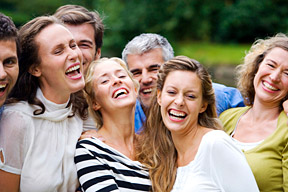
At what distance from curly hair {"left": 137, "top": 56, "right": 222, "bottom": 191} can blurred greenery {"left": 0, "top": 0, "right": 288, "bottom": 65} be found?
14592 millimetres

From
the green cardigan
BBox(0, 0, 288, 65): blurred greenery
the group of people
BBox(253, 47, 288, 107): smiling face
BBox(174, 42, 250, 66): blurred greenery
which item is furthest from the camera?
BBox(0, 0, 288, 65): blurred greenery

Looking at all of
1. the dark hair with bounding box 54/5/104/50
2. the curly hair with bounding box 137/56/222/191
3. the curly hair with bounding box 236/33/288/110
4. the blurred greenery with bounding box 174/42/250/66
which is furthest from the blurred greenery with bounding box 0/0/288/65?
the curly hair with bounding box 137/56/222/191

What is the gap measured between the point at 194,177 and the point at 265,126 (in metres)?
0.85

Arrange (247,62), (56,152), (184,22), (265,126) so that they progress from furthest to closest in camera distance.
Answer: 1. (184,22)
2. (247,62)
3. (265,126)
4. (56,152)

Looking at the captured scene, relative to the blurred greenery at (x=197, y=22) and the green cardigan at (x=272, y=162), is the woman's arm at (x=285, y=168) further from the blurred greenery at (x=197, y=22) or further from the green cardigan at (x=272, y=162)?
the blurred greenery at (x=197, y=22)

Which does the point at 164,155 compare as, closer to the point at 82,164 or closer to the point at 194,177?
the point at 194,177

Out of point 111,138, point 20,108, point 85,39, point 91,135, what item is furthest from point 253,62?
point 20,108

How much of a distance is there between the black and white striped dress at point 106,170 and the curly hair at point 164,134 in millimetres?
101

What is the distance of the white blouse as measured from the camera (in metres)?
2.77

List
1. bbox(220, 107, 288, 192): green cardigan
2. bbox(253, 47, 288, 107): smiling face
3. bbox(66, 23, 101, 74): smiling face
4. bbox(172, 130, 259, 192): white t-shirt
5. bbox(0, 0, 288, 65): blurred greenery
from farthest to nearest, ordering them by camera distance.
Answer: bbox(0, 0, 288, 65): blurred greenery → bbox(66, 23, 101, 74): smiling face → bbox(253, 47, 288, 107): smiling face → bbox(220, 107, 288, 192): green cardigan → bbox(172, 130, 259, 192): white t-shirt

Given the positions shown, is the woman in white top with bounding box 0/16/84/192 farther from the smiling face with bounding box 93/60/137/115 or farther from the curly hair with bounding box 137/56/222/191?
the curly hair with bounding box 137/56/222/191

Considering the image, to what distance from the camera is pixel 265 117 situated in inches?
128

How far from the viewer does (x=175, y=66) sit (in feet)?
9.90

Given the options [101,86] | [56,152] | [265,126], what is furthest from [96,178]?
[265,126]
